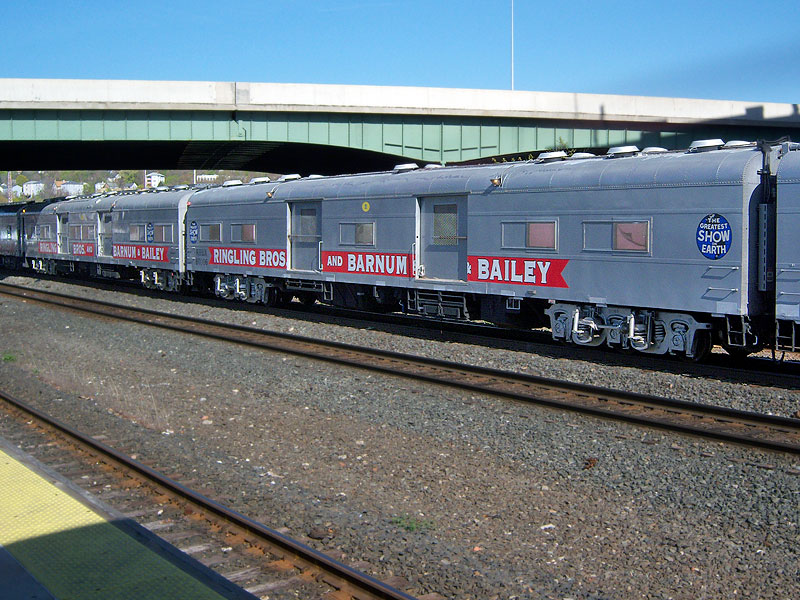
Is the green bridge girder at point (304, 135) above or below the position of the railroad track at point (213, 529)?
above

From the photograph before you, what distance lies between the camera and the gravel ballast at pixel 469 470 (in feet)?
19.8

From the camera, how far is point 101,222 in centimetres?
3294

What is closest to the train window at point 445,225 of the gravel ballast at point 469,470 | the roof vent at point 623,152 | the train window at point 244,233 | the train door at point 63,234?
the gravel ballast at point 469,470

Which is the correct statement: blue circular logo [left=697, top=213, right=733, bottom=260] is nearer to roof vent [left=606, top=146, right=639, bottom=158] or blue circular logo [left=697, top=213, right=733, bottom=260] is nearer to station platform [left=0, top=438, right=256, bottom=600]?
roof vent [left=606, top=146, right=639, bottom=158]

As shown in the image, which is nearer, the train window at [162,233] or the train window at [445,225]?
the train window at [445,225]

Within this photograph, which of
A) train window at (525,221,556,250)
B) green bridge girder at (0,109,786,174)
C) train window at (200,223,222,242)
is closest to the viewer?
train window at (525,221,556,250)

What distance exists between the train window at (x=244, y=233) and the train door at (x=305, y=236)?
181 centimetres

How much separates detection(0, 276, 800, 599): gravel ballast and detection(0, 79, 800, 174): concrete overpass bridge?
18.0m

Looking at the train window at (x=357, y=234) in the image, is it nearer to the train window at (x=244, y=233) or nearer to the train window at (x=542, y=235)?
the train window at (x=244, y=233)

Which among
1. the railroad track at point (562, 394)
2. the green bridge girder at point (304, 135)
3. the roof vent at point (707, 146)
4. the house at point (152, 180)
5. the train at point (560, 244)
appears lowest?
the railroad track at point (562, 394)

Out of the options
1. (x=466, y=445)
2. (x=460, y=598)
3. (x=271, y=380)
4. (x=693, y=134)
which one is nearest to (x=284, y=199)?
(x=271, y=380)

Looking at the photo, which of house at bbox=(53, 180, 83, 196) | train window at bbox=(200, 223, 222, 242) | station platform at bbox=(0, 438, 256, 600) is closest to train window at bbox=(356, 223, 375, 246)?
train window at bbox=(200, 223, 222, 242)

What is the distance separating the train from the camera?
12367 mm

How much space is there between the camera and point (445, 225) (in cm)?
1744
